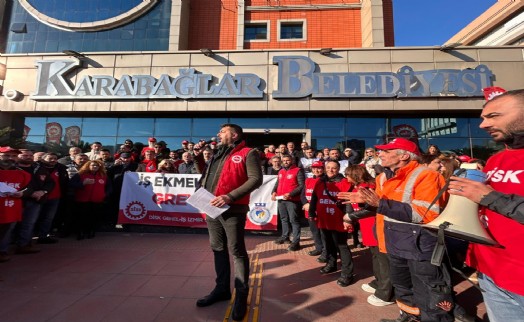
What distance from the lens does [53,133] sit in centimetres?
1409

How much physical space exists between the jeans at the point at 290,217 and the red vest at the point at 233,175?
115 inches

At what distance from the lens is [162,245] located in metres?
5.83

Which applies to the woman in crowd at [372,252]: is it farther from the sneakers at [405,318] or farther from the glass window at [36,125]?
the glass window at [36,125]

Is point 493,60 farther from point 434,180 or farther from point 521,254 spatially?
point 521,254

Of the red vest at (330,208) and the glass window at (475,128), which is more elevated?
the glass window at (475,128)

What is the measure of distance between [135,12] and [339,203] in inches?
786

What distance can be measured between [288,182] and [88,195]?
4.95 meters

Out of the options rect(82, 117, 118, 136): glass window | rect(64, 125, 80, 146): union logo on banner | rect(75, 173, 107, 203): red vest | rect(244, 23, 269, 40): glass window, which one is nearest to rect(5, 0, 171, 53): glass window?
rect(244, 23, 269, 40): glass window

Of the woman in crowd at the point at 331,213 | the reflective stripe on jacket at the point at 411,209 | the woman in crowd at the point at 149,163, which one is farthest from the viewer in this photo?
the woman in crowd at the point at 149,163

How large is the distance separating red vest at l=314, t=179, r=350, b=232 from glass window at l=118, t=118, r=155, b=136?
11.6 metres

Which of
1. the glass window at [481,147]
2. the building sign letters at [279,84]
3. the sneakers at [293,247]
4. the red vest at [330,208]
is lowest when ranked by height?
the sneakers at [293,247]

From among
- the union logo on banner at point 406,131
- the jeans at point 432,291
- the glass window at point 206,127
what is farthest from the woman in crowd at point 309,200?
the union logo on banner at point 406,131

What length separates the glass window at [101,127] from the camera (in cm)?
1389

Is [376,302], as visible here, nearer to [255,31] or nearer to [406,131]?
[406,131]
